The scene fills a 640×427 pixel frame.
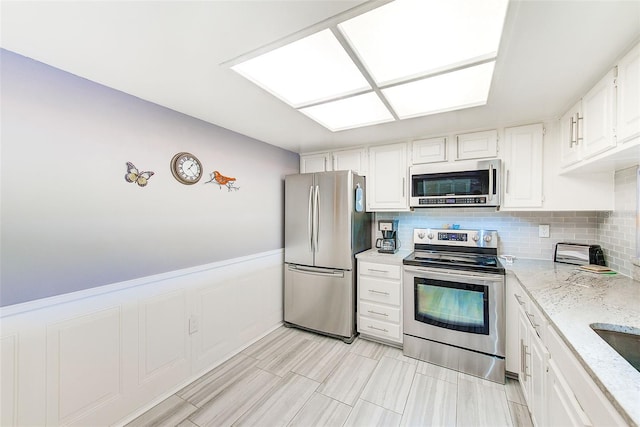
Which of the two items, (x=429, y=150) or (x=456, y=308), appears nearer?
(x=456, y=308)

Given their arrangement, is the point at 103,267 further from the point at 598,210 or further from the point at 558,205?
the point at 598,210

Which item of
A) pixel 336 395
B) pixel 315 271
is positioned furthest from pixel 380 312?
pixel 336 395

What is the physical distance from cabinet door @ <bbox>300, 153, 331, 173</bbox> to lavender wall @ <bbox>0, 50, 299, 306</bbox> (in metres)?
1.23

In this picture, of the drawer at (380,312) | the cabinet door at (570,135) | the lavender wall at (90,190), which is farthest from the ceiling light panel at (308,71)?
the drawer at (380,312)

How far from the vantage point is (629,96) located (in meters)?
1.20

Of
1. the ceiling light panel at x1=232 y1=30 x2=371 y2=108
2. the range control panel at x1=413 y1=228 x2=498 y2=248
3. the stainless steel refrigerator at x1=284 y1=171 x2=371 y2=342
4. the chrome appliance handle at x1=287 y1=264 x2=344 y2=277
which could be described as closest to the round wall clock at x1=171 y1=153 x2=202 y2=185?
the ceiling light panel at x1=232 y1=30 x2=371 y2=108

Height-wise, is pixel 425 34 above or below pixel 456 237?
above

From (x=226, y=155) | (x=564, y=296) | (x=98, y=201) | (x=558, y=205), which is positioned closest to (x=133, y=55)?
(x=98, y=201)

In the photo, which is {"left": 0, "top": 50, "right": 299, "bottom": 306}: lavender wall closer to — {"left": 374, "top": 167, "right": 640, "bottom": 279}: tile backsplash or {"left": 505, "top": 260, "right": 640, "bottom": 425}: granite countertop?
{"left": 374, "top": 167, "right": 640, "bottom": 279}: tile backsplash

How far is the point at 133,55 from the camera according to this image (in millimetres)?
1308

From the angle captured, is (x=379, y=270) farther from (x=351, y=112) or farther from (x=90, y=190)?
(x=90, y=190)

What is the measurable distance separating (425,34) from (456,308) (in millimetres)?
2098

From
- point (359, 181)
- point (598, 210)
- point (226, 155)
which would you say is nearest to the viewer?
point (598, 210)

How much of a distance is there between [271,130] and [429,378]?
104 inches
